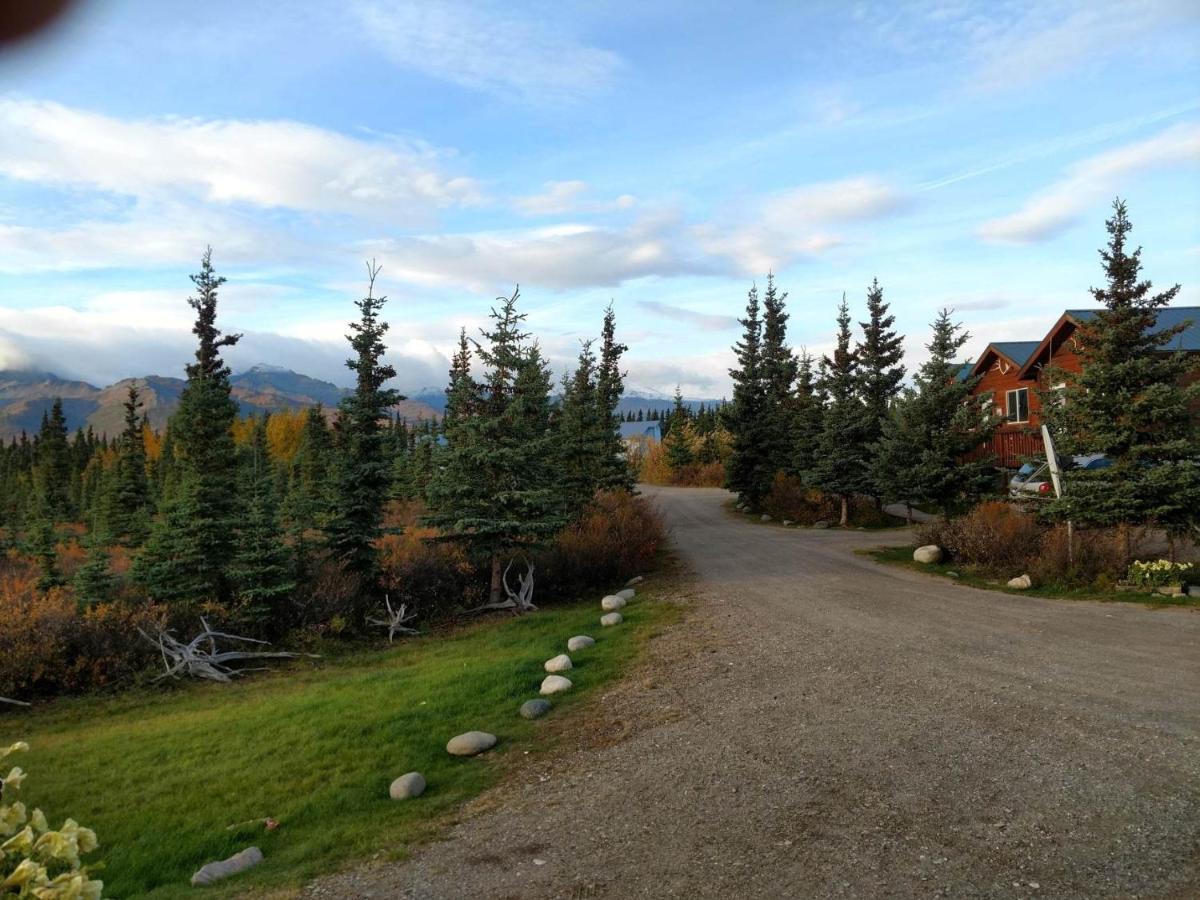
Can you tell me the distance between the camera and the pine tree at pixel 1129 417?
43.4 feet

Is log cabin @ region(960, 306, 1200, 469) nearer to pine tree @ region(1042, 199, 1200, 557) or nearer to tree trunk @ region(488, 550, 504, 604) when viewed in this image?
pine tree @ region(1042, 199, 1200, 557)

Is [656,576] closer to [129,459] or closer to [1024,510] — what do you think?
[1024,510]

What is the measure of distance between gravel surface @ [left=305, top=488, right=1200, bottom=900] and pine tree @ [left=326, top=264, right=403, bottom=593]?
7.74 metres

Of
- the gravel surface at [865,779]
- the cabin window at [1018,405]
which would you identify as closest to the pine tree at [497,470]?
the gravel surface at [865,779]

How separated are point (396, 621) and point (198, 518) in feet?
13.7

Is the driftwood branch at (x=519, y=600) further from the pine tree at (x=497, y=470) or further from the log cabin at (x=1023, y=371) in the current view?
the log cabin at (x=1023, y=371)

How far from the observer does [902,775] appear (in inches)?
235

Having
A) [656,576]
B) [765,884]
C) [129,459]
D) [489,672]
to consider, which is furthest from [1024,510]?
[129,459]

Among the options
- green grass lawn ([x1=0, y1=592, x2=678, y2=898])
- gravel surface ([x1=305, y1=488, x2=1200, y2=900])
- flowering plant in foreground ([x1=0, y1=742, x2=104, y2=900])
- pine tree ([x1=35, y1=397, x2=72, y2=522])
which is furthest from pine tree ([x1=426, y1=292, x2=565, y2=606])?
pine tree ([x1=35, y1=397, x2=72, y2=522])

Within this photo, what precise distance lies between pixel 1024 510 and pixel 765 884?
1435 centimetres

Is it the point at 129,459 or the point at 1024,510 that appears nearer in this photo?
the point at 1024,510

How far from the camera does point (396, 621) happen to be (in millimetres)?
14445

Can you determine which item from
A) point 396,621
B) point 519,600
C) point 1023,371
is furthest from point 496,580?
point 1023,371

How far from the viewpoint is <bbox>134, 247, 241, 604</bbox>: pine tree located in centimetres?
1373
